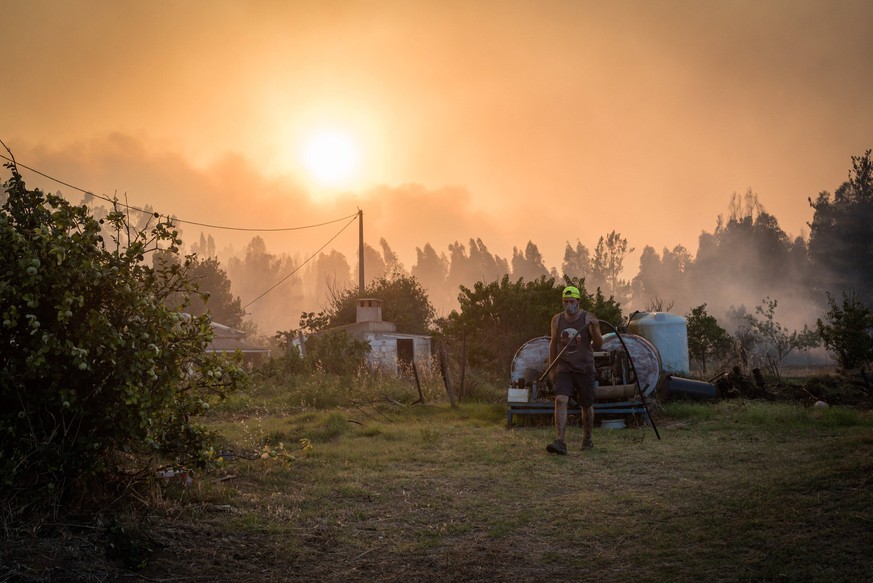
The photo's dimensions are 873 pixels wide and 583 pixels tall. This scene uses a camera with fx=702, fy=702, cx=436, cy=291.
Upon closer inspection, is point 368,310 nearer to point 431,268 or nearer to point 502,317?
point 502,317

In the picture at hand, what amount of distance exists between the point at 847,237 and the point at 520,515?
70558mm

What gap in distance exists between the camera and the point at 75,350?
503 centimetres

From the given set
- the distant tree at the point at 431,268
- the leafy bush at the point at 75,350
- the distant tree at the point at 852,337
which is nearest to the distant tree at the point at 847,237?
the distant tree at the point at 852,337

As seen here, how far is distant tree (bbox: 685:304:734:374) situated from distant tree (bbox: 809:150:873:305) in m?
43.1

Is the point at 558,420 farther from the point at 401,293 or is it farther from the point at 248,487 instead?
the point at 401,293

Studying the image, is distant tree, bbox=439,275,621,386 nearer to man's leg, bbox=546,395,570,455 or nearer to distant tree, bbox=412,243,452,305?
man's leg, bbox=546,395,570,455

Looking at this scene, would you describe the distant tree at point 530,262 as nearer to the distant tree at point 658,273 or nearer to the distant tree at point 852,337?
the distant tree at point 658,273

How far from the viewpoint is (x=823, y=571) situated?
13.8 feet

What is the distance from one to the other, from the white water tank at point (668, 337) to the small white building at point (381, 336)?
46.2 ft

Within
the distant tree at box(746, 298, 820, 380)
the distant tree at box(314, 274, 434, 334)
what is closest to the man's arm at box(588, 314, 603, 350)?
the distant tree at box(746, 298, 820, 380)

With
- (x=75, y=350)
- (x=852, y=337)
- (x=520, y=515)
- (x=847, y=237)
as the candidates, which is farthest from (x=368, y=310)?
(x=847, y=237)

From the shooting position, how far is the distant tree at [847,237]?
63434 millimetres

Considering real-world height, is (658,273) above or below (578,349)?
above

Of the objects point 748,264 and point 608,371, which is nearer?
point 608,371
